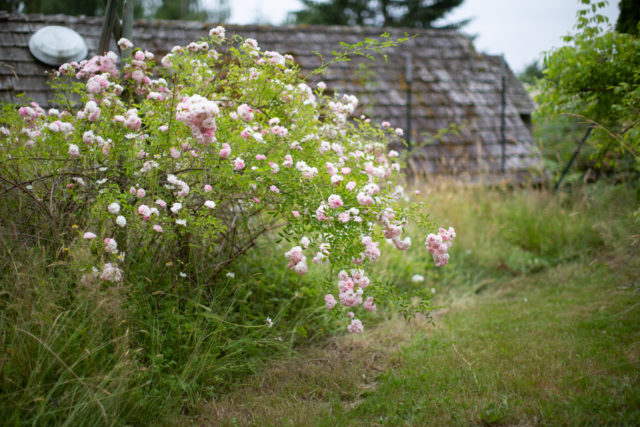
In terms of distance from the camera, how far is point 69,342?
242cm

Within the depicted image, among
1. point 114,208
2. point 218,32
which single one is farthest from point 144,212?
point 218,32

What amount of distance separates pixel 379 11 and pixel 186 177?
67.2 feet

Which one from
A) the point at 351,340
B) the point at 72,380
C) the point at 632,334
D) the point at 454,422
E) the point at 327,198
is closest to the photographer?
the point at 72,380

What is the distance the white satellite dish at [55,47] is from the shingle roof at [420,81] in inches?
12.8

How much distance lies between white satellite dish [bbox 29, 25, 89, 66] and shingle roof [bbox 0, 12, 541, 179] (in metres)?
0.32

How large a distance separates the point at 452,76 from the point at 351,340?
7183 millimetres

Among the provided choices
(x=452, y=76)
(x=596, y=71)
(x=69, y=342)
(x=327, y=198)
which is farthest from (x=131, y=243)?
(x=452, y=76)

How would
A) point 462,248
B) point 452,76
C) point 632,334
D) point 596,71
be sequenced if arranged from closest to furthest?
1. point 632,334
2. point 596,71
3. point 462,248
4. point 452,76

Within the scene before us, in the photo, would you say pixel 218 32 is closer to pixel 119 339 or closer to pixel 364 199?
pixel 364 199

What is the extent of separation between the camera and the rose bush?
2797 millimetres

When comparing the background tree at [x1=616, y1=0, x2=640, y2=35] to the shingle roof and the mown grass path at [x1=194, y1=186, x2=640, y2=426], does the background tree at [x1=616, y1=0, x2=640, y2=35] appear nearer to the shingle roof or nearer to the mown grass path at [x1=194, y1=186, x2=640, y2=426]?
the mown grass path at [x1=194, y1=186, x2=640, y2=426]

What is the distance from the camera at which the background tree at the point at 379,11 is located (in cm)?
2111

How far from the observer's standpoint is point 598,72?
440 centimetres

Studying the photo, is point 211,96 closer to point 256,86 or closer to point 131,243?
point 256,86
